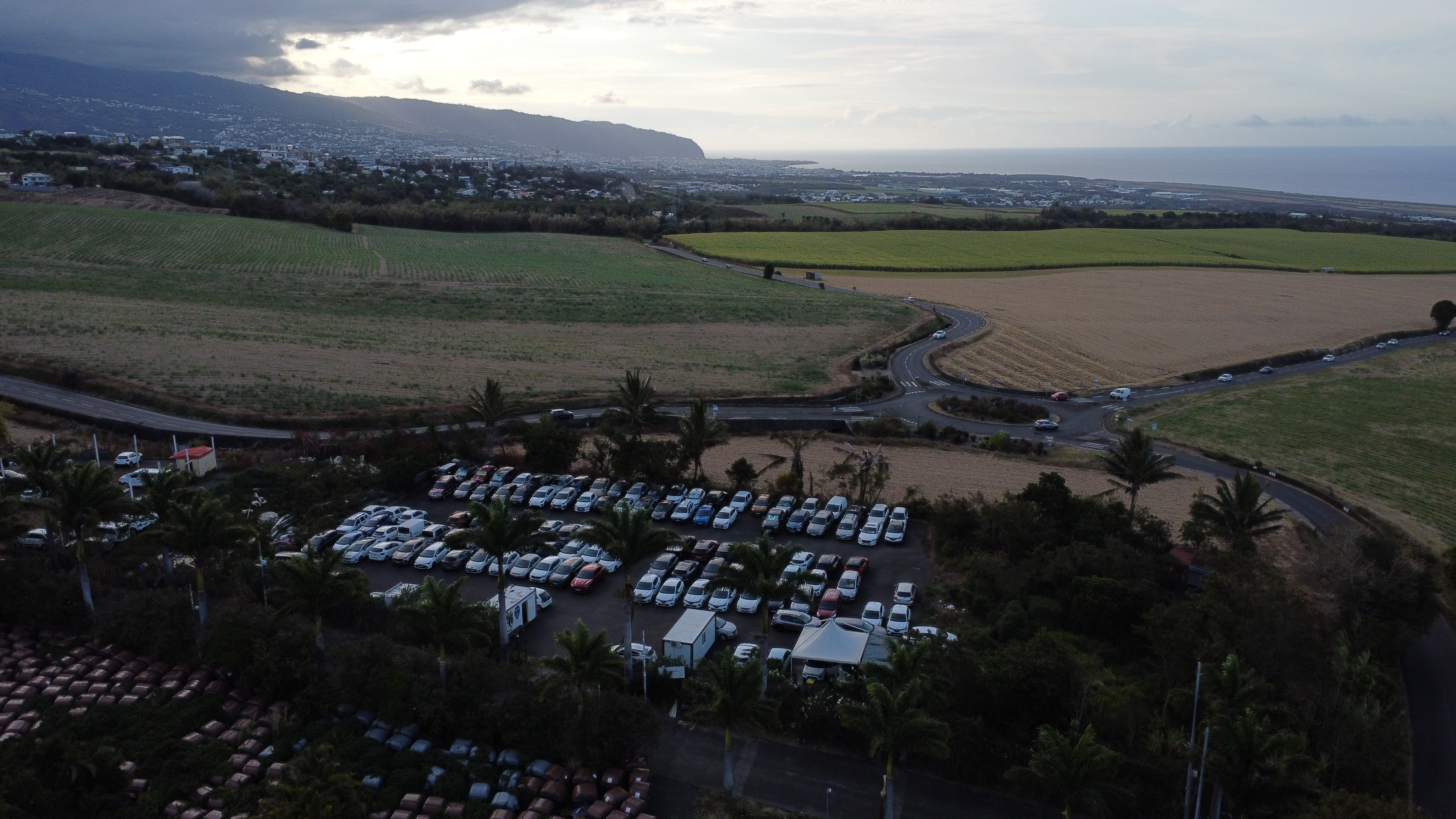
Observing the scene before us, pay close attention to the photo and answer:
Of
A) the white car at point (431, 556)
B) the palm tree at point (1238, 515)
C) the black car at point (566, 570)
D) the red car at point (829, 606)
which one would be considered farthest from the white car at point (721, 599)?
the palm tree at point (1238, 515)

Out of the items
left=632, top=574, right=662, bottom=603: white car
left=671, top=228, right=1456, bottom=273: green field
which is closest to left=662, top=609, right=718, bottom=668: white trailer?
left=632, top=574, right=662, bottom=603: white car

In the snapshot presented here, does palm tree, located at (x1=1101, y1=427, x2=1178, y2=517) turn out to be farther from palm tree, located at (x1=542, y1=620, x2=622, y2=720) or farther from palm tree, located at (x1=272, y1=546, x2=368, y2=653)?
palm tree, located at (x1=272, y1=546, x2=368, y2=653)

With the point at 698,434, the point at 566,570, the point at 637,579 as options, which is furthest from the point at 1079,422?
the point at 566,570

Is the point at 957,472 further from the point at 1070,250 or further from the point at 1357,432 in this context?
the point at 1070,250

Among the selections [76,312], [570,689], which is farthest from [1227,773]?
[76,312]

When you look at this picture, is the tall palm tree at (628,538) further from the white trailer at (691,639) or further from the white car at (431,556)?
the white car at (431,556)

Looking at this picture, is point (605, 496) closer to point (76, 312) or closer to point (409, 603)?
point (409, 603)
